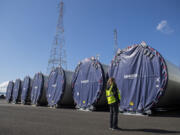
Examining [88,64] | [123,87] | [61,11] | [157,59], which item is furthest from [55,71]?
[61,11]

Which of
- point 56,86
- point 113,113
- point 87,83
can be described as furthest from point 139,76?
point 56,86

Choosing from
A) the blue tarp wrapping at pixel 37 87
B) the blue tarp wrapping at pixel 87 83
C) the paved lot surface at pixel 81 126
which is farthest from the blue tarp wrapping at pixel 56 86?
the paved lot surface at pixel 81 126

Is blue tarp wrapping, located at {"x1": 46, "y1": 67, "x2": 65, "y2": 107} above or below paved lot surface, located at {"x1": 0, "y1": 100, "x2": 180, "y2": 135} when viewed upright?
above

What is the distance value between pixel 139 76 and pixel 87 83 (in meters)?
4.10

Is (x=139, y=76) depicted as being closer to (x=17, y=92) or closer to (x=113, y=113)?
(x=113, y=113)

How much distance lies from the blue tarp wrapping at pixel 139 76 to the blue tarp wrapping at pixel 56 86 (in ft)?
16.8

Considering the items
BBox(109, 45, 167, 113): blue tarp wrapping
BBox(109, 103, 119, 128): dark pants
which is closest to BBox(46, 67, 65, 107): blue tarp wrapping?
BBox(109, 45, 167, 113): blue tarp wrapping

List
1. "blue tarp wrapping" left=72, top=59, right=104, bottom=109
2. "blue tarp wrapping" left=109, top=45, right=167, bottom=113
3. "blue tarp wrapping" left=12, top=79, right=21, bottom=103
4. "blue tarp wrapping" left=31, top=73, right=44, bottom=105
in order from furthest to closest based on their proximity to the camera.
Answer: "blue tarp wrapping" left=12, top=79, right=21, bottom=103 → "blue tarp wrapping" left=31, top=73, right=44, bottom=105 → "blue tarp wrapping" left=72, top=59, right=104, bottom=109 → "blue tarp wrapping" left=109, top=45, right=167, bottom=113

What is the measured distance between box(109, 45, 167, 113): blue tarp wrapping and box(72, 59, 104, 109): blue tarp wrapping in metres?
1.30

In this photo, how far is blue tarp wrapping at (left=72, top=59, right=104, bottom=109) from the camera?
10.8 m

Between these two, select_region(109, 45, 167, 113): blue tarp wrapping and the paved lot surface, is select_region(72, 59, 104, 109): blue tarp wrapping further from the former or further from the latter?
the paved lot surface

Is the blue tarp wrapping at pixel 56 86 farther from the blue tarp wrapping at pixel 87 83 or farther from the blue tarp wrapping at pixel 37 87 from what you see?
the blue tarp wrapping at pixel 37 87

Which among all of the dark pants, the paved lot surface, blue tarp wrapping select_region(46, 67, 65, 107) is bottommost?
the paved lot surface

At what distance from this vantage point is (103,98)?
36.0ft
